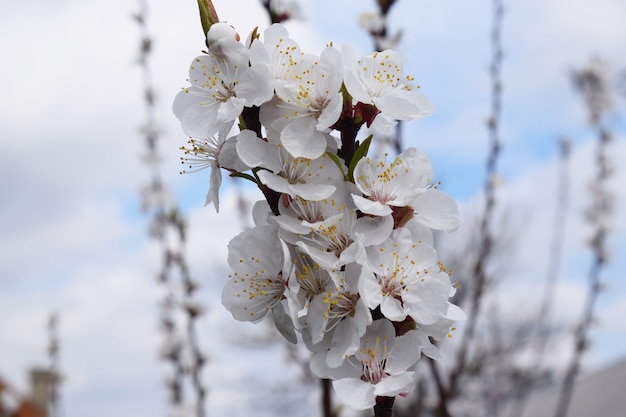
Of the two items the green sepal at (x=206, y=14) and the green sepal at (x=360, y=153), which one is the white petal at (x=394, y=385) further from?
the green sepal at (x=206, y=14)

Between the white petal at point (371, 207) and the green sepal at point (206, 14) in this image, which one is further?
the green sepal at point (206, 14)

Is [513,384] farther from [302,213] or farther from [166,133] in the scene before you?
[302,213]

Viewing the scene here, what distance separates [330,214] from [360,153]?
0.35 feet

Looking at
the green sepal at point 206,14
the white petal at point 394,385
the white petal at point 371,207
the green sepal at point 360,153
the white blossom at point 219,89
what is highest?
the green sepal at point 206,14

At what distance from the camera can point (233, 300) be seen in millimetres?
1066

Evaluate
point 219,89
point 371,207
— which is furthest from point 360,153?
point 219,89

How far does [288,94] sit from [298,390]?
52.6 ft

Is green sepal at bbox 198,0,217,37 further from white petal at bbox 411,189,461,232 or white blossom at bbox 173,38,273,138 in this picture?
white petal at bbox 411,189,461,232

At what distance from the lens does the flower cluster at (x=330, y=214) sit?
943 millimetres

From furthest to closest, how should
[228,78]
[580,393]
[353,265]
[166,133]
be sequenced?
[580,393] < [166,133] < [228,78] < [353,265]

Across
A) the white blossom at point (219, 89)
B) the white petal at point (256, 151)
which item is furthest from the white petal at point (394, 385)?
the white blossom at point (219, 89)

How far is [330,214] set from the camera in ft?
3.20

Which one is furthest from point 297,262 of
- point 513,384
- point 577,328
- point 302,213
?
point 513,384

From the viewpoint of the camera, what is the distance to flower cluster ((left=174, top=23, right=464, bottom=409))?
0.94 meters
